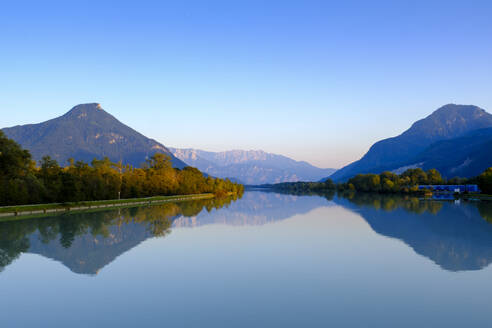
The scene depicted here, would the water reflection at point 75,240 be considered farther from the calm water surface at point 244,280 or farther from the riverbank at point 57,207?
the riverbank at point 57,207

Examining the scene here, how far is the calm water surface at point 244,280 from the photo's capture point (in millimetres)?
11484

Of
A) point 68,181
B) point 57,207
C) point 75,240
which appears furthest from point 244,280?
point 68,181

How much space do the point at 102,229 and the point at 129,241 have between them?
7478 millimetres

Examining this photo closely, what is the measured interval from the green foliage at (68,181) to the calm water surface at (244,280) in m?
26.0

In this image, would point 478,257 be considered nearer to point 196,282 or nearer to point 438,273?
point 438,273

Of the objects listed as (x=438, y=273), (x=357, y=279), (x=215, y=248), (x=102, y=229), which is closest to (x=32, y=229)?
(x=102, y=229)

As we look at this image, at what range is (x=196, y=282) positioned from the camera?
1577 centimetres

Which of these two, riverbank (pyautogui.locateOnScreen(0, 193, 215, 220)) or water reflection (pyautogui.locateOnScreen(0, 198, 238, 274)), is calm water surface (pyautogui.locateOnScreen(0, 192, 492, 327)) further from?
riverbank (pyautogui.locateOnScreen(0, 193, 215, 220))

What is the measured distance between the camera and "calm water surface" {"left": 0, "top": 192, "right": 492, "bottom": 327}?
37.7ft

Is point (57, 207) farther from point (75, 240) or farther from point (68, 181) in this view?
point (75, 240)

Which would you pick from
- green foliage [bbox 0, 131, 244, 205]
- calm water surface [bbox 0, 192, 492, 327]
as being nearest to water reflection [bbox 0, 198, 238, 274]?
calm water surface [bbox 0, 192, 492, 327]

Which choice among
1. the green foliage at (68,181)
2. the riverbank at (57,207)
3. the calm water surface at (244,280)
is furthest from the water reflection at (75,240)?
the green foliage at (68,181)

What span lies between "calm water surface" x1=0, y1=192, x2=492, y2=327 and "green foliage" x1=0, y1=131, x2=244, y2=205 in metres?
26.0

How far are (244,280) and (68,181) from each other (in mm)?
49302
